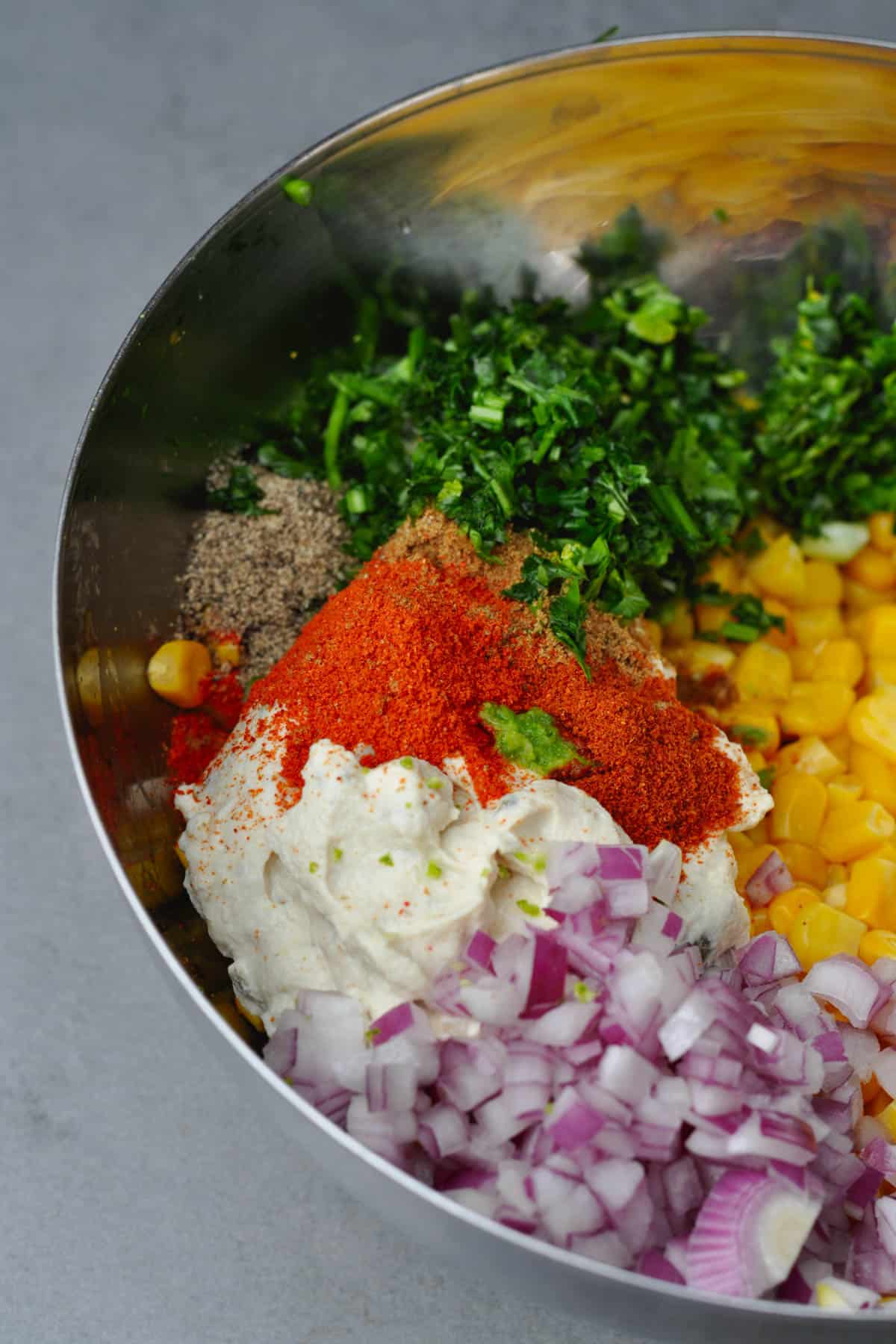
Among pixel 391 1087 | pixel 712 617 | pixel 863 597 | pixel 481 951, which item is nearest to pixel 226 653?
pixel 481 951

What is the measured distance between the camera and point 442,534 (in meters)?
2.39

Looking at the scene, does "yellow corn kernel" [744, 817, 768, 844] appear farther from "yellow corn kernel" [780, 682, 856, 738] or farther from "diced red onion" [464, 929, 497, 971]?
"diced red onion" [464, 929, 497, 971]

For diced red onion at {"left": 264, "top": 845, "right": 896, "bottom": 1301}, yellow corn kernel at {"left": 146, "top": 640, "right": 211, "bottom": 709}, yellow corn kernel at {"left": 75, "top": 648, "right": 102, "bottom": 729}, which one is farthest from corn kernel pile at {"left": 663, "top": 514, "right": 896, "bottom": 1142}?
yellow corn kernel at {"left": 75, "top": 648, "right": 102, "bottom": 729}

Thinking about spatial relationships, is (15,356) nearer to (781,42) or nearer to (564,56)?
(564,56)

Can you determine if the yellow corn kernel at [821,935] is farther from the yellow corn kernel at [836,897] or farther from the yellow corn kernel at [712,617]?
the yellow corn kernel at [712,617]

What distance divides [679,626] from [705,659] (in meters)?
0.10

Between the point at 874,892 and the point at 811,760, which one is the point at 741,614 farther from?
the point at 874,892

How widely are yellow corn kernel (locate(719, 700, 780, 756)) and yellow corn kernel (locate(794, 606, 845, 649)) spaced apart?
0.25 m

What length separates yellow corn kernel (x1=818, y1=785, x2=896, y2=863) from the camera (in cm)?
256

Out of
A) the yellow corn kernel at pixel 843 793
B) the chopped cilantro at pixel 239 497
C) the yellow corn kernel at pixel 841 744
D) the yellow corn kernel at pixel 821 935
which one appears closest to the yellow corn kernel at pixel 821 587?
the yellow corn kernel at pixel 841 744

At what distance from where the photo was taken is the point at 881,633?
2799 millimetres

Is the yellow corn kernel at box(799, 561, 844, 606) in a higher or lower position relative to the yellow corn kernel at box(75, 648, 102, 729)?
lower

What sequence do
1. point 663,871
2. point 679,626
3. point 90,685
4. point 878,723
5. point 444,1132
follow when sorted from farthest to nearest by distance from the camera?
point 679,626 < point 878,723 < point 90,685 < point 663,871 < point 444,1132

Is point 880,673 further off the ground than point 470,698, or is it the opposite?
point 470,698
